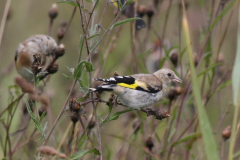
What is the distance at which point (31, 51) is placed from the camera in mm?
2879

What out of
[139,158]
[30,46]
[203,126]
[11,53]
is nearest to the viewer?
[203,126]

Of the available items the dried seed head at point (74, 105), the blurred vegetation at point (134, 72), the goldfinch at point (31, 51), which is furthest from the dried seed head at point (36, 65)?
the goldfinch at point (31, 51)

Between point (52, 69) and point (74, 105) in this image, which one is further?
point (52, 69)

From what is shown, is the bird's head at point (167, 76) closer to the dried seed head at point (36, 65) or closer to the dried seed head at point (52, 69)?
the dried seed head at point (52, 69)

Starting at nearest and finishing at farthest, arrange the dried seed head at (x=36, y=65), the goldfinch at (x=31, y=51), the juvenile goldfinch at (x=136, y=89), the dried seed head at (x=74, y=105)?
the dried seed head at (x=74, y=105) < the dried seed head at (x=36, y=65) < the juvenile goldfinch at (x=136, y=89) < the goldfinch at (x=31, y=51)

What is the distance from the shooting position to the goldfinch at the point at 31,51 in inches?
110

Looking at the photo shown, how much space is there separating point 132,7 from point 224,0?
31.5 inches

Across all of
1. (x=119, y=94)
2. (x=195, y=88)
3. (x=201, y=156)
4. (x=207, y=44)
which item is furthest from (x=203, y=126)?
(x=207, y=44)

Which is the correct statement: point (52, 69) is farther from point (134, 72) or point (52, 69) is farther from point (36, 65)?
point (134, 72)

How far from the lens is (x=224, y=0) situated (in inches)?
105

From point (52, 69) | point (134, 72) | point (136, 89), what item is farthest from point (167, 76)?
point (52, 69)

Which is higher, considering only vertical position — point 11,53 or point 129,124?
point 11,53

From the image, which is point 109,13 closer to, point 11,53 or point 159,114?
point 11,53

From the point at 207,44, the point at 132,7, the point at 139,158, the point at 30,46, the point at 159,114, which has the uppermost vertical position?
the point at 132,7
